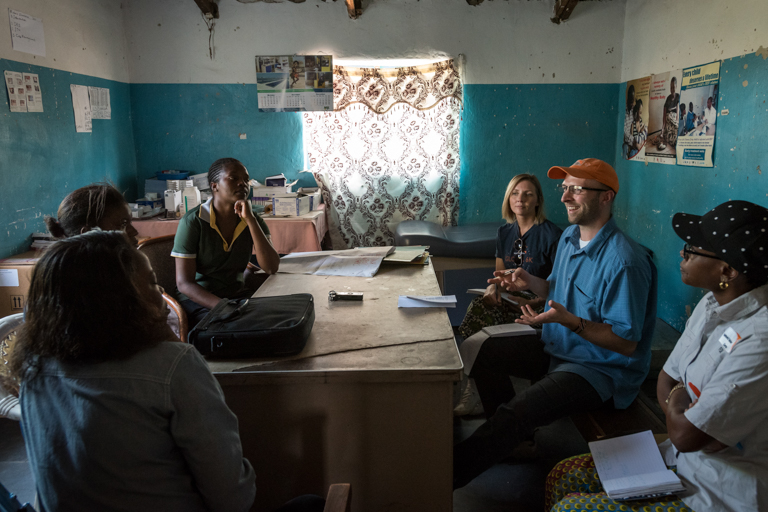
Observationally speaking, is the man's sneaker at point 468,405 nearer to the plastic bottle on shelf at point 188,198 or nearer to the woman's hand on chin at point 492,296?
the woman's hand on chin at point 492,296

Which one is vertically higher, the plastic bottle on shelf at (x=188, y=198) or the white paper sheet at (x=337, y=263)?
the plastic bottle on shelf at (x=188, y=198)

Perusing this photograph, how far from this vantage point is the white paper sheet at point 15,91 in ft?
10.3

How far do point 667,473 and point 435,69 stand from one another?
157 inches

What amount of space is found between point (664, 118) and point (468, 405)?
8.20 feet

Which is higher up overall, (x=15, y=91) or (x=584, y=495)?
(x=15, y=91)

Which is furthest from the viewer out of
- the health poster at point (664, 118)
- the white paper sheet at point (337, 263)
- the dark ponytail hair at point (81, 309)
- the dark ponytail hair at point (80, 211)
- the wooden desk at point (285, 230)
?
the wooden desk at point (285, 230)

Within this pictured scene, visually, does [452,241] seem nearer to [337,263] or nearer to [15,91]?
[337,263]

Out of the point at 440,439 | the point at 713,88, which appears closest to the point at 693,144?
the point at 713,88

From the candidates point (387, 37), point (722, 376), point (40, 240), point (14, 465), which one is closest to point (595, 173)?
point (722, 376)

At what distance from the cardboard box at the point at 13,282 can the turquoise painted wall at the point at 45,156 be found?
141 millimetres

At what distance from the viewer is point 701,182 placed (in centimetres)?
326

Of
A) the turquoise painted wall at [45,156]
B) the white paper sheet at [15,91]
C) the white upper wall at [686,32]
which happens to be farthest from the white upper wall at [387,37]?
the white paper sheet at [15,91]

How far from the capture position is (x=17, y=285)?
3.12m

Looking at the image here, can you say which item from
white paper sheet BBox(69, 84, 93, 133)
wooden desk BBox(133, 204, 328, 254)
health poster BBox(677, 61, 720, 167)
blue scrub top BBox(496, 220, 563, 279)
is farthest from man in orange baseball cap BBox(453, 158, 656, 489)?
white paper sheet BBox(69, 84, 93, 133)
